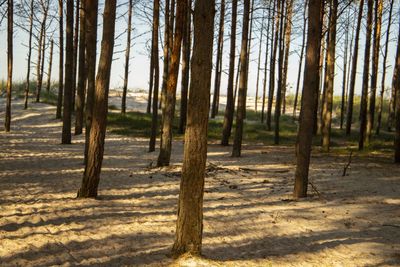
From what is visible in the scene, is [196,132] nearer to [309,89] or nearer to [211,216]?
[211,216]

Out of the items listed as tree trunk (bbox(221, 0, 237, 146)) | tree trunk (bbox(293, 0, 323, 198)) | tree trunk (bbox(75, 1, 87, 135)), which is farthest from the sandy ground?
tree trunk (bbox(75, 1, 87, 135))

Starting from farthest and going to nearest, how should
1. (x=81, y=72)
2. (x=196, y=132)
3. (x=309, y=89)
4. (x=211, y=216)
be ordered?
(x=81, y=72) → (x=309, y=89) → (x=211, y=216) → (x=196, y=132)

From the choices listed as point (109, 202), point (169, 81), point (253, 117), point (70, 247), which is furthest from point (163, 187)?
point (253, 117)

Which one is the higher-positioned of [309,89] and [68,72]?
[68,72]

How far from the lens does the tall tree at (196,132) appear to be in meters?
4.48

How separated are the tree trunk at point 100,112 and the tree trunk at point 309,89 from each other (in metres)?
4.06

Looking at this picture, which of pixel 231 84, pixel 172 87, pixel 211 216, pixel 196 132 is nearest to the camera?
pixel 196 132

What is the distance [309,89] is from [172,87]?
4.43 m

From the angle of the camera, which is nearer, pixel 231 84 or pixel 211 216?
pixel 211 216

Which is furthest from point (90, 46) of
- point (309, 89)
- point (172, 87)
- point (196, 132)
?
point (196, 132)

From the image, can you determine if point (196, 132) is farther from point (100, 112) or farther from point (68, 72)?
point (68, 72)

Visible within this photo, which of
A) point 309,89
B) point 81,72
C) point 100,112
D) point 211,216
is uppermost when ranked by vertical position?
point 81,72

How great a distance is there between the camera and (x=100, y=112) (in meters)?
7.74

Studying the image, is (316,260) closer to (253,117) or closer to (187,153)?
(187,153)
